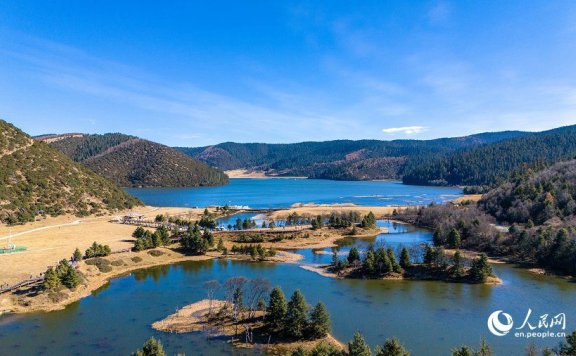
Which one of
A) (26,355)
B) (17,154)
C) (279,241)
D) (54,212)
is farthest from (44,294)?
(17,154)

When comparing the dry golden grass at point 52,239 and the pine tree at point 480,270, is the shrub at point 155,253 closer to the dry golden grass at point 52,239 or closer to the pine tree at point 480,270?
the dry golden grass at point 52,239

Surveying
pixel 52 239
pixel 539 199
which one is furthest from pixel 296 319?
Answer: pixel 539 199

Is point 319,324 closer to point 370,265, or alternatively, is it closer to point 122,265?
point 370,265

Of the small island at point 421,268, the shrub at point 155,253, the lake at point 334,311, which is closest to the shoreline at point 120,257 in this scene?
the shrub at point 155,253

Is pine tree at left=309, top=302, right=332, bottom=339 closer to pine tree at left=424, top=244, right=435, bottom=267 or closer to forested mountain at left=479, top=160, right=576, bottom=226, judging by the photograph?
pine tree at left=424, top=244, right=435, bottom=267

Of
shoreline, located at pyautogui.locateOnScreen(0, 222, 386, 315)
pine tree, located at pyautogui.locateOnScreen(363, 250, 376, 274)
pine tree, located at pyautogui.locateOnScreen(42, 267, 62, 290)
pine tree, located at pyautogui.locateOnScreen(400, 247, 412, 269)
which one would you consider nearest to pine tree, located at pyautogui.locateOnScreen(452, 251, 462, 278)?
pine tree, located at pyautogui.locateOnScreen(400, 247, 412, 269)

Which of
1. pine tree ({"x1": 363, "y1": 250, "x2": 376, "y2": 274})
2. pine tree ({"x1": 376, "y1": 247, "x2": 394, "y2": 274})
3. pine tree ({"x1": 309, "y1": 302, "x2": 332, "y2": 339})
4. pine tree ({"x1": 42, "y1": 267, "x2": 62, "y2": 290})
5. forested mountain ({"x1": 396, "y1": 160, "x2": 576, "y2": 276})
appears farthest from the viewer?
forested mountain ({"x1": 396, "y1": 160, "x2": 576, "y2": 276})

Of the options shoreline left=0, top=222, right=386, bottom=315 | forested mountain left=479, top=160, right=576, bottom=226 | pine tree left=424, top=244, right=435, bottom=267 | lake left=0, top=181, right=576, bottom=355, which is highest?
forested mountain left=479, top=160, right=576, bottom=226
